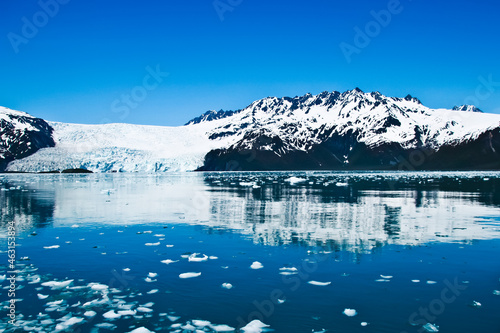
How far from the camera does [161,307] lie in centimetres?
845

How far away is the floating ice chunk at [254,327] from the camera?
24.0 feet

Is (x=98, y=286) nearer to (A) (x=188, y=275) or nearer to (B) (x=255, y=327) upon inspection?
(A) (x=188, y=275)

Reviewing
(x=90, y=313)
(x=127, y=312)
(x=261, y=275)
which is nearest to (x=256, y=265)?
(x=261, y=275)

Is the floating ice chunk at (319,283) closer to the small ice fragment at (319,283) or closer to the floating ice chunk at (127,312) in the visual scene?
the small ice fragment at (319,283)

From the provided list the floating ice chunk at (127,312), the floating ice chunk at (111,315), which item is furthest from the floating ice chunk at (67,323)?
the floating ice chunk at (127,312)

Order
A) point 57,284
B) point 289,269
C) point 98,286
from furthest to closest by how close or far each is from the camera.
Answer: point 289,269
point 57,284
point 98,286

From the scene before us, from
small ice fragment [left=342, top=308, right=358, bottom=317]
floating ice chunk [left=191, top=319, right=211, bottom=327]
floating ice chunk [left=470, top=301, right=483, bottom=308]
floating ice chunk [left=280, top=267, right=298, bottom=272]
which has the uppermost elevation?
floating ice chunk [left=280, top=267, right=298, bottom=272]

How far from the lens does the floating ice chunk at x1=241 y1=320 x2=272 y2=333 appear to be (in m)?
7.30

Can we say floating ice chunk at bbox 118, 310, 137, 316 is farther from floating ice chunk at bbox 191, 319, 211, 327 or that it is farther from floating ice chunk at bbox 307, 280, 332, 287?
floating ice chunk at bbox 307, 280, 332, 287

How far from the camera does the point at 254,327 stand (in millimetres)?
7383

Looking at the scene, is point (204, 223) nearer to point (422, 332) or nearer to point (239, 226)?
point (239, 226)

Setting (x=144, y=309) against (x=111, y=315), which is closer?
(x=111, y=315)

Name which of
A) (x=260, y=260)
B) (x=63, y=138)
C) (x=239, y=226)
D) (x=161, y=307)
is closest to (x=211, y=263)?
(x=260, y=260)

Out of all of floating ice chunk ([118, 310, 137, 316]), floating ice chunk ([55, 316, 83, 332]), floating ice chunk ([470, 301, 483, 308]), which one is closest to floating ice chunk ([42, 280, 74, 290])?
floating ice chunk ([55, 316, 83, 332])
